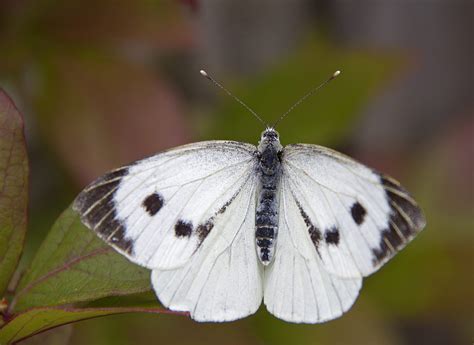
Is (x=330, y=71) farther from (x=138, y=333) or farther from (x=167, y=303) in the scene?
(x=167, y=303)

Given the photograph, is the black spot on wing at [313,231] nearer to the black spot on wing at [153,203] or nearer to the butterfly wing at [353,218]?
the butterfly wing at [353,218]

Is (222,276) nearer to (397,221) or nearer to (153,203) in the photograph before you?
(153,203)

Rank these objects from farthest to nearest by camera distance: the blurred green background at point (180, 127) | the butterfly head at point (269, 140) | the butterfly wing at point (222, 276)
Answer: the blurred green background at point (180, 127) → the butterfly head at point (269, 140) → the butterfly wing at point (222, 276)

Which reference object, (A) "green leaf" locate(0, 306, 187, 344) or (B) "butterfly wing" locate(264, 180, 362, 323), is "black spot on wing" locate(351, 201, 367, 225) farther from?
(A) "green leaf" locate(0, 306, 187, 344)

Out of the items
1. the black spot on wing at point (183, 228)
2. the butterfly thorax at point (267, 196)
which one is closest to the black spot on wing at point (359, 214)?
the butterfly thorax at point (267, 196)

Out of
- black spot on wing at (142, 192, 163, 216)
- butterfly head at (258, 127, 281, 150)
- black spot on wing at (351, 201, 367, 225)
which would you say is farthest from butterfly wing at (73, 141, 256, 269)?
black spot on wing at (351, 201, 367, 225)

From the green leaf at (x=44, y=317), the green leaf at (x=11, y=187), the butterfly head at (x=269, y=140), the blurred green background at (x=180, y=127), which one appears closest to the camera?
the green leaf at (x=44, y=317)
